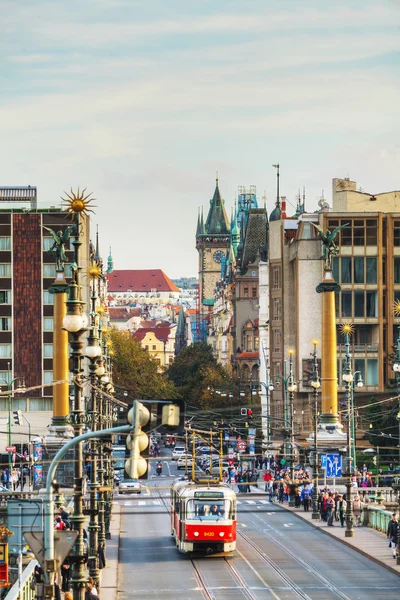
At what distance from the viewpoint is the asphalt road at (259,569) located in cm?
4856

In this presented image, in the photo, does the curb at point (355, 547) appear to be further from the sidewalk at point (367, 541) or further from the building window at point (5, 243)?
the building window at point (5, 243)

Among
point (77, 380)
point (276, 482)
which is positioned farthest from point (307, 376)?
point (77, 380)

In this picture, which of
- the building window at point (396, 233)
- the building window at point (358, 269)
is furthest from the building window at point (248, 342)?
the building window at point (396, 233)

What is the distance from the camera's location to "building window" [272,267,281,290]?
432 feet

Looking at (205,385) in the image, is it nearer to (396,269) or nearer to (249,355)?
(249,355)

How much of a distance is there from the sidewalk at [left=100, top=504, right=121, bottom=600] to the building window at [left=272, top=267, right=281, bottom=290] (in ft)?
186

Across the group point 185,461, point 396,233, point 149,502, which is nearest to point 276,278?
point 396,233

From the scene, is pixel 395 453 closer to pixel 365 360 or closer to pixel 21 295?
pixel 365 360

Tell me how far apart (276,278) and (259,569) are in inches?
3060

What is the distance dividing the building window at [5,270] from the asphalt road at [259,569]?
47136 mm

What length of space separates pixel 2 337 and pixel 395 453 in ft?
116

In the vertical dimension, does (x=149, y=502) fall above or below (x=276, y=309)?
below

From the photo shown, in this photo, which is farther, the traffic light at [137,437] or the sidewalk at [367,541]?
the sidewalk at [367,541]

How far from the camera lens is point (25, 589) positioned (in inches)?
1597
